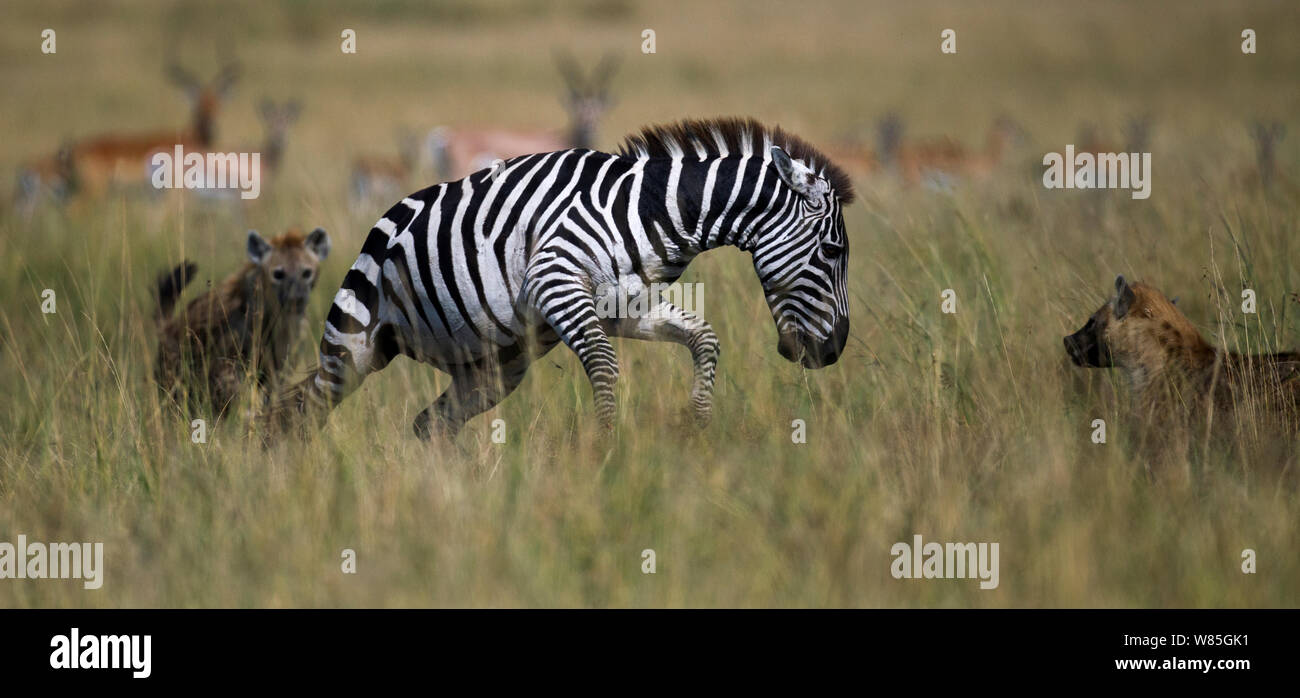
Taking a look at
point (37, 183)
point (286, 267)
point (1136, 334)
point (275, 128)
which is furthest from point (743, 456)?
point (275, 128)

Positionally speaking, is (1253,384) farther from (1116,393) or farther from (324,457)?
(324,457)

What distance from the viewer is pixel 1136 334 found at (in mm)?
Result: 5824

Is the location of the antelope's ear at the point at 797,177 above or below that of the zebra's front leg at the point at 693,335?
above

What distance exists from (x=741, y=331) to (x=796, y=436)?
1.93 meters

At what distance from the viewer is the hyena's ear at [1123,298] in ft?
19.0

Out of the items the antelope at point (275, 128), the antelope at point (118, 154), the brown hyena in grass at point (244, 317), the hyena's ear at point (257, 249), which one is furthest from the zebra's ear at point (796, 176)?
the antelope at point (275, 128)

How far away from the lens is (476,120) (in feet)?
83.7

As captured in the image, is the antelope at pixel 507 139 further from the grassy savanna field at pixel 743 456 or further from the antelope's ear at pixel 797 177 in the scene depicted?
the antelope's ear at pixel 797 177

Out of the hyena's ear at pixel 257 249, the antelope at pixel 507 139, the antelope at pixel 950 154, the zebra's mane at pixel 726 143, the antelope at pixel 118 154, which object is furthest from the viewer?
the antelope at pixel 507 139

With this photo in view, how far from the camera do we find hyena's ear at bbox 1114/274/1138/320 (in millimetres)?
5801

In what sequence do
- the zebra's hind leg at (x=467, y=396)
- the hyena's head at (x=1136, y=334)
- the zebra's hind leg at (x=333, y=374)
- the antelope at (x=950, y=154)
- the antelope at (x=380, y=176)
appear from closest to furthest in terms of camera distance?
the hyena's head at (x=1136, y=334)
the zebra's hind leg at (x=333, y=374)
the zebra's hind leg at (x=467, y=396)
the antelope at (x=380, y=176)
the antelope at (x=950, y=154)

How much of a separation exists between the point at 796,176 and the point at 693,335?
84 cm

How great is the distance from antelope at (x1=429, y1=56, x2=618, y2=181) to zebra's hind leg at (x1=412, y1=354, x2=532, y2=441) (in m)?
13.2

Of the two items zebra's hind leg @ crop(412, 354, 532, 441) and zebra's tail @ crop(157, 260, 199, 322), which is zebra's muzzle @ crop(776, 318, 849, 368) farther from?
zebra's tail @ crop(157, 260, 199, 322)
